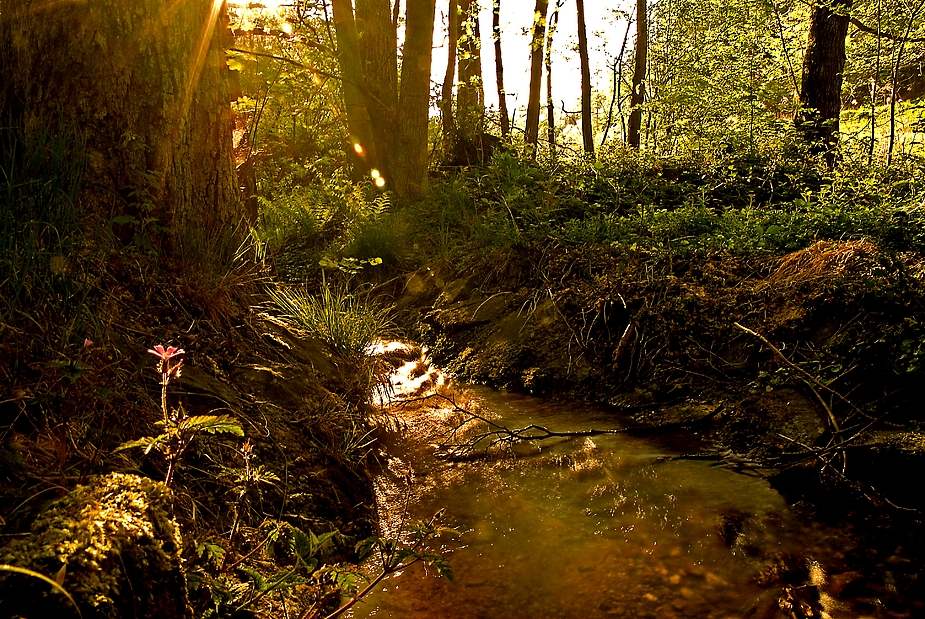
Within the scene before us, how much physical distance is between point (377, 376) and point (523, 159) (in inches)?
234

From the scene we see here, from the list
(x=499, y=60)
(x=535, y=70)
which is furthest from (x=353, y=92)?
(x=499, y=60)

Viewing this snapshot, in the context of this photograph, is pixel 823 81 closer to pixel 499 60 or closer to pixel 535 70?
pixel 535 70

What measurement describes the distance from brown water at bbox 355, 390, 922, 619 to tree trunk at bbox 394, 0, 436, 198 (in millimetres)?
6633

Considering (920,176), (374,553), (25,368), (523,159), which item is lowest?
(374,553)

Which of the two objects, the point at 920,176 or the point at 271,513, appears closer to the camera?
the point at 271,513

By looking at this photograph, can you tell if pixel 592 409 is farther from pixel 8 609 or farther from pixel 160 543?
pixel 8 609

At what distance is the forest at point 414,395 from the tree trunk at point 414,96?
3.26 meters

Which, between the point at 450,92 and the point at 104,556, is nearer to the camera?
the point at 104,556

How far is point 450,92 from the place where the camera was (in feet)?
47.3

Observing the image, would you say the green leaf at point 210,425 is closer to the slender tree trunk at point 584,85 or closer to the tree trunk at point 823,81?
the tree trunk at point 823,81

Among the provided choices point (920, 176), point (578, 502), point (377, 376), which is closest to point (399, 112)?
point (377, 376)

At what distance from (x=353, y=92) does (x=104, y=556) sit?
9240mm

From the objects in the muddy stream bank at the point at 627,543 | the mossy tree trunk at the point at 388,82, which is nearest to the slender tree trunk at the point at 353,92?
the mossy tree trunk at the point at 388,82

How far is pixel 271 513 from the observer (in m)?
2.23
